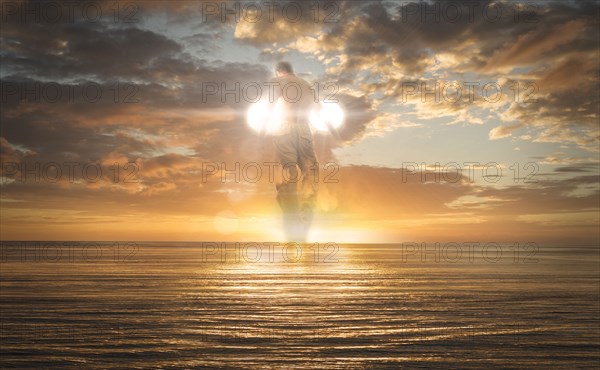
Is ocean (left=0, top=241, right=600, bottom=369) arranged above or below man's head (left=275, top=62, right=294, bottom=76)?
below

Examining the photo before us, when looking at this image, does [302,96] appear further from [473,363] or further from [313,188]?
[473,363]

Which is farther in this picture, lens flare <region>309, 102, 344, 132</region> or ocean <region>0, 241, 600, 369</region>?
ocean <region>0, 241, 600, 369</region>

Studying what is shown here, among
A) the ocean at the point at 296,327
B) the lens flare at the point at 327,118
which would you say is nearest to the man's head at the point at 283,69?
the lens flare at the point at 327,118

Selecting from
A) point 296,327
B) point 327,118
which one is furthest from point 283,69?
point 296,327

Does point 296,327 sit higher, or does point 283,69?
point 283,69

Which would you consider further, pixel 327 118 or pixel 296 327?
pixel 296 327

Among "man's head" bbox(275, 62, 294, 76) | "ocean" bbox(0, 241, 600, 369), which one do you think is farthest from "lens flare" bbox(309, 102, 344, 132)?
"ocean" bbox(0, 241, 600, 369)

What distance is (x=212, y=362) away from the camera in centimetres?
3312

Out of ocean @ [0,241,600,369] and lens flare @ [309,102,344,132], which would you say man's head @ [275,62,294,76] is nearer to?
lens flare @ [309,102,344,132]

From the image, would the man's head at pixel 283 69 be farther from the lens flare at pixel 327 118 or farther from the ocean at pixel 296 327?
the ocean at pixel 296 327

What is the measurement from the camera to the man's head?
412 cm

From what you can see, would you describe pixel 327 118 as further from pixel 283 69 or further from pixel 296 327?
pixel 296 327

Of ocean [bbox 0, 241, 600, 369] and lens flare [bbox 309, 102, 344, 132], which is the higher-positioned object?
lens flare [bbox 309, 102, 344, 132]

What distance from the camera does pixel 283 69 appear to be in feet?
13.5
